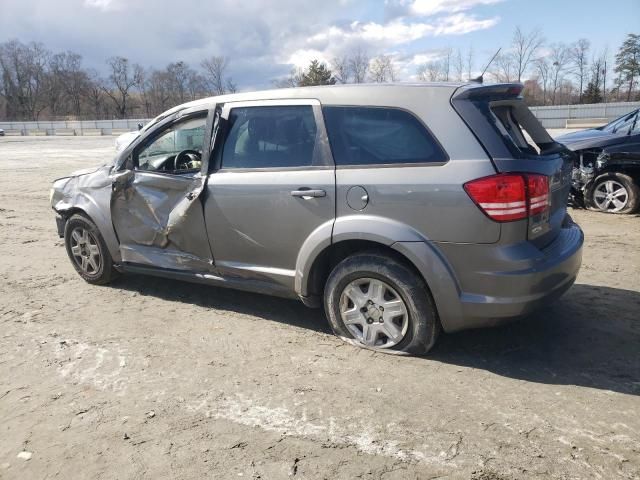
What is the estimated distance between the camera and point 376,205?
3545 millimetres

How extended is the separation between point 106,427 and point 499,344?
2.73 m

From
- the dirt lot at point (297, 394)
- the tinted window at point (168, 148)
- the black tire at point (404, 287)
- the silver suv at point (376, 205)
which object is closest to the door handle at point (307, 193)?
the silver suv at point (376, 205)

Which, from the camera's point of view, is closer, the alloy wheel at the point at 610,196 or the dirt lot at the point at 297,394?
the dirt lot at the point at 297,394

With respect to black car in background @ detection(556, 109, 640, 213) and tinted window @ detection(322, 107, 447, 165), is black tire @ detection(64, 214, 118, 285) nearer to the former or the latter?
tinted window @ detection(322, 107, 447, 165)

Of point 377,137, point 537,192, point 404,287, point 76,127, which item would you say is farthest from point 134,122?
point 537,192

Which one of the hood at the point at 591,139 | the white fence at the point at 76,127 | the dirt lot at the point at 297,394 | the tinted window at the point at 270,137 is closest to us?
the dirt lot at the point at 297,394

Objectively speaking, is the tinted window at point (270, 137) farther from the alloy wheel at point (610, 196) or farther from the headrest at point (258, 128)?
the alloy wheel at point (610, 196)

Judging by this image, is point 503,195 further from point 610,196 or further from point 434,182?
point 610,196

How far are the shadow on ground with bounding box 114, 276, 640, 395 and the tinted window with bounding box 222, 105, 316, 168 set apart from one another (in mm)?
1383

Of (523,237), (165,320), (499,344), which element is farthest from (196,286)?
(523,237)

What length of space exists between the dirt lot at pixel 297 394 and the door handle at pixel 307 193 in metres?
1.15

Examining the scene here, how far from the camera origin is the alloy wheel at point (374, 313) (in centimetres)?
367

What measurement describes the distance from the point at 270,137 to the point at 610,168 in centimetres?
634

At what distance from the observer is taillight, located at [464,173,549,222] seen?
3.20 metres
